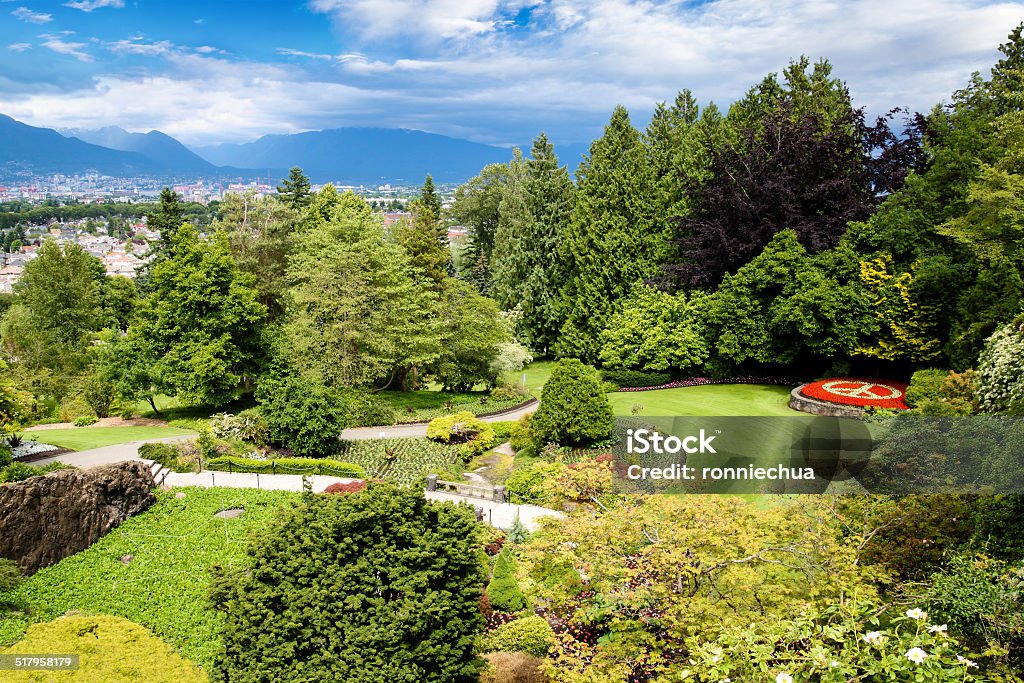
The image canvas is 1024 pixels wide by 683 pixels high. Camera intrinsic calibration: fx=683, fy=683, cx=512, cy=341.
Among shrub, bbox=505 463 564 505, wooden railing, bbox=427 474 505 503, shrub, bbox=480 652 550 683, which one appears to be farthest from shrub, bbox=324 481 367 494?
shrub, bbox=480 652 550 683

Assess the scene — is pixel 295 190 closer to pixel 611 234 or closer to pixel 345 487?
pixel 611 234

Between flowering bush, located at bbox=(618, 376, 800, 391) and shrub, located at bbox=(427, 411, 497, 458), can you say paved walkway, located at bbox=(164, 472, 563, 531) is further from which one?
flowering bush, located at bbox=(618, 376, 800, 391)

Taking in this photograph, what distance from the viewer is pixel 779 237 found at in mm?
29062

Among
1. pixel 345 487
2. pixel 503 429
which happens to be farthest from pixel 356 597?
pixel 503 429

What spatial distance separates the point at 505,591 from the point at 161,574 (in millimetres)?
7096

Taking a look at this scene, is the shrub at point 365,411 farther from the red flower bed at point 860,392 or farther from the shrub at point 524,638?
the red flower bed at point 860,392

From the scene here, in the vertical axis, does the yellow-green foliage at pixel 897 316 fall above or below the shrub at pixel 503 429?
above

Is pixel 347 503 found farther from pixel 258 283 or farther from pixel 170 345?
pixel 258 283

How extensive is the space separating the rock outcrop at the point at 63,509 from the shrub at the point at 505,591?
914 centimetres

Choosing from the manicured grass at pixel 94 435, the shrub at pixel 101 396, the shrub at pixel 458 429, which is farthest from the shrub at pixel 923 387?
the shrub at pixel 101 396

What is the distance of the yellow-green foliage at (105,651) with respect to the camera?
34.0 ft

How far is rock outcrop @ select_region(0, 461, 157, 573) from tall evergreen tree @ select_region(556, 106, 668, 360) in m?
22.4

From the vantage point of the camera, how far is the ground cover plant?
2108 centimetres

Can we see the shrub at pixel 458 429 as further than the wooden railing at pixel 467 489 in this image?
Yes
